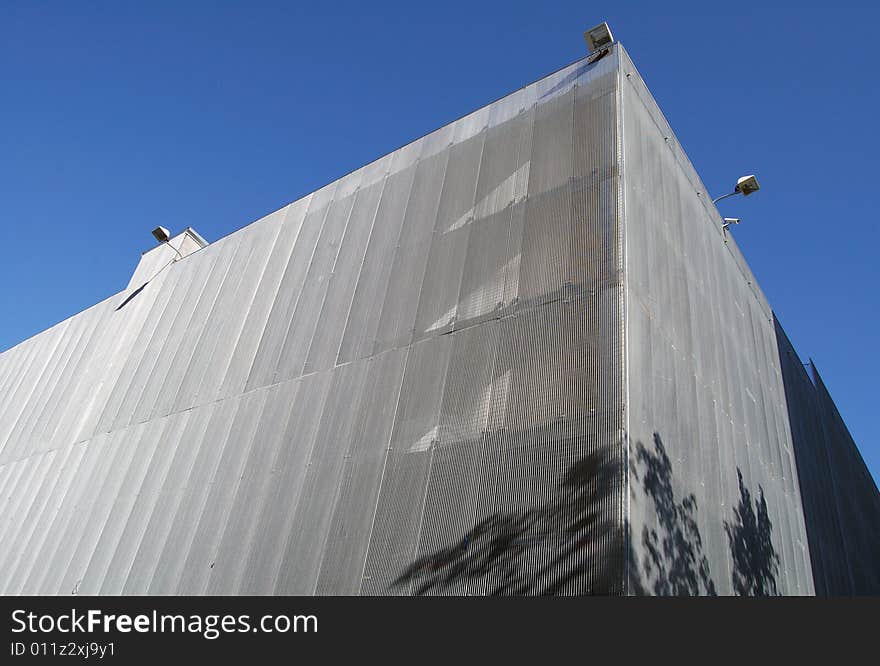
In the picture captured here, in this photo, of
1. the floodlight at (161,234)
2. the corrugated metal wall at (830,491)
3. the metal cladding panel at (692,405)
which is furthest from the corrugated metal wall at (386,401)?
the corrugated metal wall at (830,491)

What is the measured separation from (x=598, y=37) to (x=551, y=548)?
8.62 metres

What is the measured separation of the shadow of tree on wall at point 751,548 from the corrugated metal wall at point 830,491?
315cm

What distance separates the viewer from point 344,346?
11742 millimetres

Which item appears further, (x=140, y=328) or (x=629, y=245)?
(x=140, y=328)

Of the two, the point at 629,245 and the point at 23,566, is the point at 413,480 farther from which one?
the point at 23,566

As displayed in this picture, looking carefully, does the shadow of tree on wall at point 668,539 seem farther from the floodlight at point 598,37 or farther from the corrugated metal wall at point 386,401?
the floodlight at point 598,37

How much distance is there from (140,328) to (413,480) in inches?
460

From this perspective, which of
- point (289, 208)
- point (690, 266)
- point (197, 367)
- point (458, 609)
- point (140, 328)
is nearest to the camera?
point (458, 609)

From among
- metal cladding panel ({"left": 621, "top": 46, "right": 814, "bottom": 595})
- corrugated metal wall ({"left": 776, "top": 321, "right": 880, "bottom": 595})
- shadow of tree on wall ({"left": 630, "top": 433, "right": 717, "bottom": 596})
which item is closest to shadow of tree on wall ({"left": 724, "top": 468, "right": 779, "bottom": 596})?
metal cladding panel ({"left": 621, "top": 46, "right": 814, "bottom": 595})

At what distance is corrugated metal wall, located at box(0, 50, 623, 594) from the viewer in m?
8.10

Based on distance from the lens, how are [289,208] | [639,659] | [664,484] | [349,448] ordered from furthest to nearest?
[289,208] → [349,448] → [664,484] → [639,659]

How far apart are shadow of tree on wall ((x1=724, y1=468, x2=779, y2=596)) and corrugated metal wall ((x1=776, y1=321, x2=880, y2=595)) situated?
315 cm

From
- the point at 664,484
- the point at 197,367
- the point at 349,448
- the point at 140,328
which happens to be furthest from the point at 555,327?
the point at 140,328

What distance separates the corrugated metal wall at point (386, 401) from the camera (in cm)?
810
